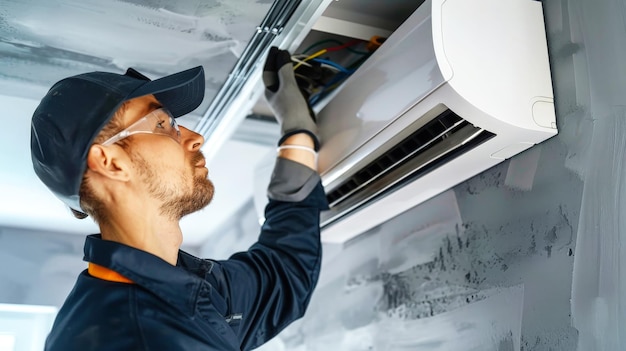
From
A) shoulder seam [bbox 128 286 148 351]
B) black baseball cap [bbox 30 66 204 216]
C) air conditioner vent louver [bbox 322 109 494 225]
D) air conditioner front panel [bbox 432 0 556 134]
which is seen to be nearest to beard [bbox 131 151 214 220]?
black baseball cap [bbox 30 66 204 216]

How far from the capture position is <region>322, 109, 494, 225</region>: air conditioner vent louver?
1.45 m

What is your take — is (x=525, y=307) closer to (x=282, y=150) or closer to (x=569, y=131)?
(x=569, y=131)

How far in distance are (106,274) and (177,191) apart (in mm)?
242

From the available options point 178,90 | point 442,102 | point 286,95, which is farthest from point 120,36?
point 442,102

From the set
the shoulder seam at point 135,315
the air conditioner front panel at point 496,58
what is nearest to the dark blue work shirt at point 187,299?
the shoulder seam at point 135,315

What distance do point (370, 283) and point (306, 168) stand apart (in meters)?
0.62

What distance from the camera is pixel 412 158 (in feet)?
5.34

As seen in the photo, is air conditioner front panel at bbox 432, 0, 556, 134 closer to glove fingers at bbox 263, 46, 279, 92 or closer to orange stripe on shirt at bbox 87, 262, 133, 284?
glove fingers at bbox 263, 46, 279, 92

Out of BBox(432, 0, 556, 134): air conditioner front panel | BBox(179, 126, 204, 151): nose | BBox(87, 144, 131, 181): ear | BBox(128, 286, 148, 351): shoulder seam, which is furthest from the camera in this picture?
BBox(179, 126, 204, 151): nose

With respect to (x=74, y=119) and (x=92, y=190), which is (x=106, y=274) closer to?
(x=92, y=190)

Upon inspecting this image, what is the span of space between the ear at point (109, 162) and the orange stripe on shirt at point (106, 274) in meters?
0.20

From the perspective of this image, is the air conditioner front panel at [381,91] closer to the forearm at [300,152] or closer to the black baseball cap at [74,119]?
the forearm at [300,152]

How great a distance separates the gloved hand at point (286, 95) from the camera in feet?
5.74

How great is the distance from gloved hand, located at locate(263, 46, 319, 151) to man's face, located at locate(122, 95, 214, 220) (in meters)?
0.31
